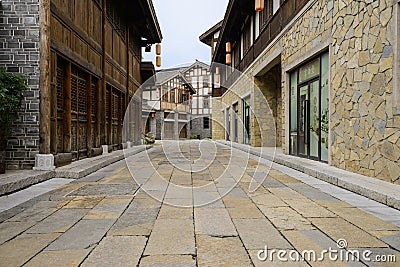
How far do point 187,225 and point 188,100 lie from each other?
1245 inches

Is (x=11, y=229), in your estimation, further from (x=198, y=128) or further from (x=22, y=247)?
(x=198, y=128)

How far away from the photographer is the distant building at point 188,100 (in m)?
28.3

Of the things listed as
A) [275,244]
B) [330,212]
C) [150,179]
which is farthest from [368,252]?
[150,179]

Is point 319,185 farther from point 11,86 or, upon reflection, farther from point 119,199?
point 11,86

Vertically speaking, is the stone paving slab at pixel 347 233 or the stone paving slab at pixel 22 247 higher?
the stone paving slab at pixel 347 233

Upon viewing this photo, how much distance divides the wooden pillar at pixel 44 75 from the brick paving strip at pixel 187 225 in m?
1.19

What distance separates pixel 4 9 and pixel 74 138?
278 centimetres

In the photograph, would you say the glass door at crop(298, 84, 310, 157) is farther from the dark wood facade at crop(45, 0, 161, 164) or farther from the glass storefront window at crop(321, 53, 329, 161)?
the dark wood facade at crop(45, 0, 161, 164)

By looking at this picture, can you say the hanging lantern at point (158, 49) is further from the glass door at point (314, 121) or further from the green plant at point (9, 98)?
the green plant at point (9, 98)

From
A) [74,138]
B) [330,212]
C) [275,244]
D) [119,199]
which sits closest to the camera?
[275,244]

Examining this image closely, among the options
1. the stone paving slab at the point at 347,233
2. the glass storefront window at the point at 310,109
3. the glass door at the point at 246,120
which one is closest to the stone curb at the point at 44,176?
the stone paving slab at the point at 347,233

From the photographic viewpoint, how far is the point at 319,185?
4816 mm

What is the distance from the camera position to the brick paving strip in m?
2.21

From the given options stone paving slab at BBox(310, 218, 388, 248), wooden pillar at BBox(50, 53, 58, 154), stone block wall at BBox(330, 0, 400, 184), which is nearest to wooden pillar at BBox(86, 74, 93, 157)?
wooden pillar at BBox(50, 53, 58, 154)
